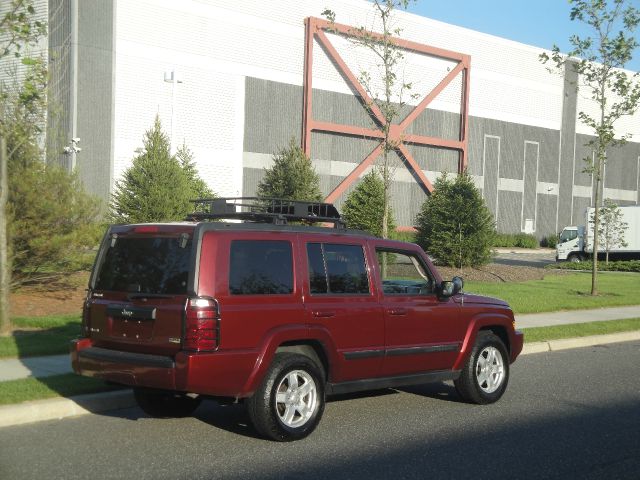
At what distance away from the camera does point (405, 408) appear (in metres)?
8.72

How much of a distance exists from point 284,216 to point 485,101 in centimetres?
5629

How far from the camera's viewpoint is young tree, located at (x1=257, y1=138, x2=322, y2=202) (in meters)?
43.2

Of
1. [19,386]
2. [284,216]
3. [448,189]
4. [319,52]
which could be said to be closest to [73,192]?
[19,386]

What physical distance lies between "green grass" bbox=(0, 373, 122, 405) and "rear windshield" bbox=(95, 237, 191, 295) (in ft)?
4.76

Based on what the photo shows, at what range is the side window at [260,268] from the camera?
686cm

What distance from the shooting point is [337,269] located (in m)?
7.76

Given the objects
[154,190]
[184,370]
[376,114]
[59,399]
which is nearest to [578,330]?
[59,399]

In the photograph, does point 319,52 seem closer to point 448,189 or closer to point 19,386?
Answer: point 448,189

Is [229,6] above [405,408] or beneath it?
above

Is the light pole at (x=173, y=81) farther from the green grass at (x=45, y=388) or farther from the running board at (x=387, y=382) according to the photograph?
the running board at (x=387, y=382)

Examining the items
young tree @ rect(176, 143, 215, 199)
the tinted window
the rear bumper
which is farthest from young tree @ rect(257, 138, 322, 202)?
the rear bumper

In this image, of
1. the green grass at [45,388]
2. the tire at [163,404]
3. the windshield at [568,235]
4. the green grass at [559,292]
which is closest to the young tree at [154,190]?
the green grass at [559,292]

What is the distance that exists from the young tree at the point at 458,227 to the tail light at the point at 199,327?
935 inches

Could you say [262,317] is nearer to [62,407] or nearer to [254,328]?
[254,328]
